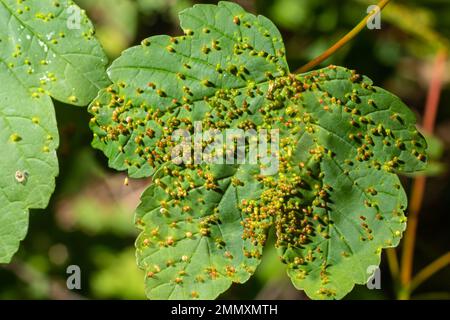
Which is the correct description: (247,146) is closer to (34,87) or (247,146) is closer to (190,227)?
(190,227)

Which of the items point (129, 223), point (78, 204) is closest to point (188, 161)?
point (129, 223)

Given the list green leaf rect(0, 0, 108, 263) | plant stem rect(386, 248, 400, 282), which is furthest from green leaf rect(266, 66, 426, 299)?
plant stem rect(386, 248, 400, 282)

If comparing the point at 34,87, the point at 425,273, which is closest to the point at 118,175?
the point at 34,87

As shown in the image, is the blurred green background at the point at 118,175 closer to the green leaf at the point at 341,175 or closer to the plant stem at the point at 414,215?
the plant stem at the point at 414,215

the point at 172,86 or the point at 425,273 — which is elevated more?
the point at 172,86

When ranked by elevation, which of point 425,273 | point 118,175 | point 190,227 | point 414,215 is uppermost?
point 118,175

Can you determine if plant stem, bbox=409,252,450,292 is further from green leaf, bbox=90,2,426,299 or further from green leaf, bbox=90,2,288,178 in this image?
green leaf, bbox=90,2,288,178

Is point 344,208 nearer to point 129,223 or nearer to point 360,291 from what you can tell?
point 360,291
